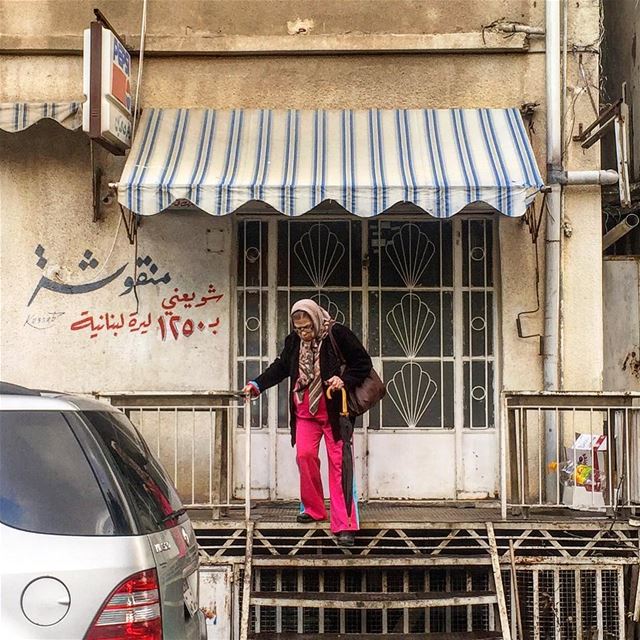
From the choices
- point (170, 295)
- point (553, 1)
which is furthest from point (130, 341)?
point (553, 1)

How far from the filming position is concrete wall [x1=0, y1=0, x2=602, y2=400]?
803 centimetres

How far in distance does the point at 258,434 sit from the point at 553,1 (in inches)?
175

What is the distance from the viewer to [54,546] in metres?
3.37

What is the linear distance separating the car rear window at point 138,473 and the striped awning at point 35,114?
3.95 meters

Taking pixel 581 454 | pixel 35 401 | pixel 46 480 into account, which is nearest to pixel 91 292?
pixel 581 454

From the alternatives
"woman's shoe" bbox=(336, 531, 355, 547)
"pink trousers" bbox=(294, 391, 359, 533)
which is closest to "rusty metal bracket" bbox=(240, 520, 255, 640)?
"pink trousers" bbox=(294, 391, 359, 533)

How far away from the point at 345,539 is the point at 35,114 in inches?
162

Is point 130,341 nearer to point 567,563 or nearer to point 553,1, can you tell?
point 567,563

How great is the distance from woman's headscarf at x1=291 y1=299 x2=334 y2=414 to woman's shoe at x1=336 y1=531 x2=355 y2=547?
905mm

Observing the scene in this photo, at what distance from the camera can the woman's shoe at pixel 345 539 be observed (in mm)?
6715

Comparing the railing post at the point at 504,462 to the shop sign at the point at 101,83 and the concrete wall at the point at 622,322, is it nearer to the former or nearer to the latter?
the concrete wall at the point at 622,322

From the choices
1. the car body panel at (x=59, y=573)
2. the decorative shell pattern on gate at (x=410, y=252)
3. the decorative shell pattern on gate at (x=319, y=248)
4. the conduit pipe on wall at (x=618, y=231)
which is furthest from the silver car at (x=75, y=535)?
the conduit pipe on wall at (x=618, y=231)

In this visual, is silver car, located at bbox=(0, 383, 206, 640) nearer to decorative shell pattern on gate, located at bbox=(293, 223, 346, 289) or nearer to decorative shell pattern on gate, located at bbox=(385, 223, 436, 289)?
decorative shell pattern on gate, located at bbox=(293, 223, 346, 289)

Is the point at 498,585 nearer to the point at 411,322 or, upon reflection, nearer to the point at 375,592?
the point at 375,592
